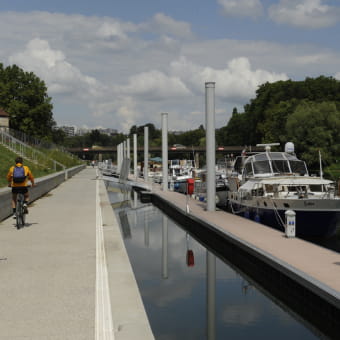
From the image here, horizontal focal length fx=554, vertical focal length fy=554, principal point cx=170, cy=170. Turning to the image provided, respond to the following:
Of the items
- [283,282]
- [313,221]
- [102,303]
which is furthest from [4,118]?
[102,303]

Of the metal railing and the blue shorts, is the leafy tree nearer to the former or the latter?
the metal railing

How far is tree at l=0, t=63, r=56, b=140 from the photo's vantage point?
84.2 meters

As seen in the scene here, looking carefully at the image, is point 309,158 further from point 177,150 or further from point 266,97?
point 177,150

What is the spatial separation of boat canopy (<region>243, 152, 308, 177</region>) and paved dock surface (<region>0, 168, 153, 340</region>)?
11.2 m

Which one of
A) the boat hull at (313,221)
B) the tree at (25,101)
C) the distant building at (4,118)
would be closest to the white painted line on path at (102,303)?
the boat hull at (313,221)

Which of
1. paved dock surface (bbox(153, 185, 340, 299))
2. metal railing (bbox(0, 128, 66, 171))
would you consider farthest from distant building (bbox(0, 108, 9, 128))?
paved dock surface (bbox(153, 185, 340, 299))

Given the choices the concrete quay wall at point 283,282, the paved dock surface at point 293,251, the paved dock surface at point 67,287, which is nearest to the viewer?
the paved dock surface at point 67,287

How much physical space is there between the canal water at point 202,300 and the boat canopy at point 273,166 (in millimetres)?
8316

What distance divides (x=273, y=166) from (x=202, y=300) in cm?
1545

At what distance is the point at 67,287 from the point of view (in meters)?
8.59

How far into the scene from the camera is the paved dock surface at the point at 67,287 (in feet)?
21.6

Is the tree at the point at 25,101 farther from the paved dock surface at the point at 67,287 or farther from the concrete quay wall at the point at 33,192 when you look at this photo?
the paved dock surface at the point at 67,287

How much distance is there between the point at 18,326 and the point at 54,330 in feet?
1.64

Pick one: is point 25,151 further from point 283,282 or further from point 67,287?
point 67,287
